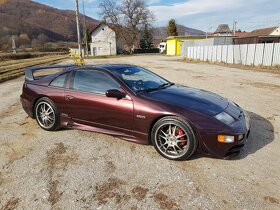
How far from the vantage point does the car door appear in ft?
14.2

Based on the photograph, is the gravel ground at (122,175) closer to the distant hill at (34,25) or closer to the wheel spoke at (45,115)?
the wheel spoke at (45,115)

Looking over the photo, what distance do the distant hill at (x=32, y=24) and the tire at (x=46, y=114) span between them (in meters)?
113

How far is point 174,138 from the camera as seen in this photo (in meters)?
3.98

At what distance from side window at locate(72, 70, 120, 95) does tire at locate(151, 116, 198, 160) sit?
1052 millimetres

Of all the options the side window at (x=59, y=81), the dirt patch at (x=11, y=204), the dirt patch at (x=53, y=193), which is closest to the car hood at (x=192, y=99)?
the side window at (x=59, y=81)

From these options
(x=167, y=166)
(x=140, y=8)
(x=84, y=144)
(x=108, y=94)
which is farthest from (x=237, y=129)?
(x=140, y=8)

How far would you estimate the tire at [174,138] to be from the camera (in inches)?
151

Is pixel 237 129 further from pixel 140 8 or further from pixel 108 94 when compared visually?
pixel 140 8

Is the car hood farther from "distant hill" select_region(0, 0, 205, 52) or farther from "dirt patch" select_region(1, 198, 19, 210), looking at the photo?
"distant hill" select_region(0, 0, 205, 52)

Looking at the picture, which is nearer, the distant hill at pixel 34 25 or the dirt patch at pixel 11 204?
the dirt patch at pixel 11 204

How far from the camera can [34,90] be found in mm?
5465

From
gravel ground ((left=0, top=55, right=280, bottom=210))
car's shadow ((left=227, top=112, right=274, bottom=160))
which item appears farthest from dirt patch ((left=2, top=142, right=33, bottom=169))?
car's shadow ((left=227, top=112, right=274, bottom=160))

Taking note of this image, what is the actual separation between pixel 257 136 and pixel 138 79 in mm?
2431

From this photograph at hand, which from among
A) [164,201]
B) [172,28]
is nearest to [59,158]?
[164,201]
